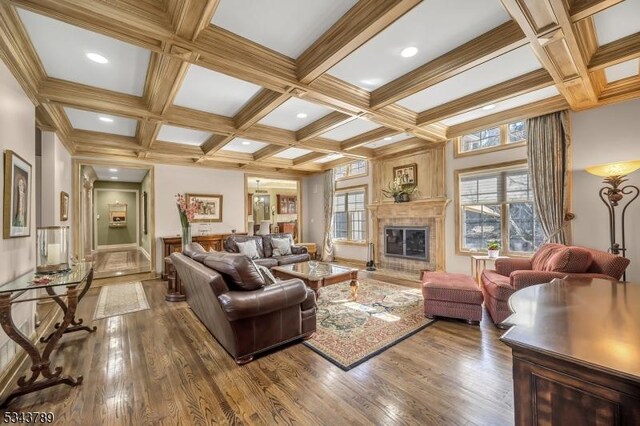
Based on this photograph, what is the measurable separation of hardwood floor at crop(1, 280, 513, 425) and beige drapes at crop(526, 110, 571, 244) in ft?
7.11

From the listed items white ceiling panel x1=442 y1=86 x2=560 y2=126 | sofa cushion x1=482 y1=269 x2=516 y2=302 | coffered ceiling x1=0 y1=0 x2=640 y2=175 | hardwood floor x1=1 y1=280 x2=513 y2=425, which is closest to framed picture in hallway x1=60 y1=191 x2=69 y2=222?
coffered ceiling x1=0 y1=0 x2=640 y2=175

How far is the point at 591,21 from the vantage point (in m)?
2.33

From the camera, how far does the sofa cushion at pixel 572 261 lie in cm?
279

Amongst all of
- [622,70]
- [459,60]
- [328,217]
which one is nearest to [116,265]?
[328,217]

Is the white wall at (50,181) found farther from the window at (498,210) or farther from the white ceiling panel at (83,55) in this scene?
the window at (498,210)

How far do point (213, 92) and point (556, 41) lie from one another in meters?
3.60

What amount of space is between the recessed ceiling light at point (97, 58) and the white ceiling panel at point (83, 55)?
0.10ft

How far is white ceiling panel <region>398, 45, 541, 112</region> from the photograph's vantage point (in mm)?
2854

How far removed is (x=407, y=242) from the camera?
6039 mm

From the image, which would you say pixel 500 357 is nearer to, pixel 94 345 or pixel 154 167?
pixel 94 345

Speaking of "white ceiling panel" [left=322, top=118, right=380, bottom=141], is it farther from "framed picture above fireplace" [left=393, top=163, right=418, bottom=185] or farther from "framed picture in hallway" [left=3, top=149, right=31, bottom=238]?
"framed picture in hallway" [left=3, top=149, right=31, bottom=238]

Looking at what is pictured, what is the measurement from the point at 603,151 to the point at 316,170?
19.6 ft

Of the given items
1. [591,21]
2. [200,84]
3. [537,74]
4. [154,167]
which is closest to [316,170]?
[154,167]

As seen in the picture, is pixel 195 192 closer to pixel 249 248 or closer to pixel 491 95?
pixel 249 248
